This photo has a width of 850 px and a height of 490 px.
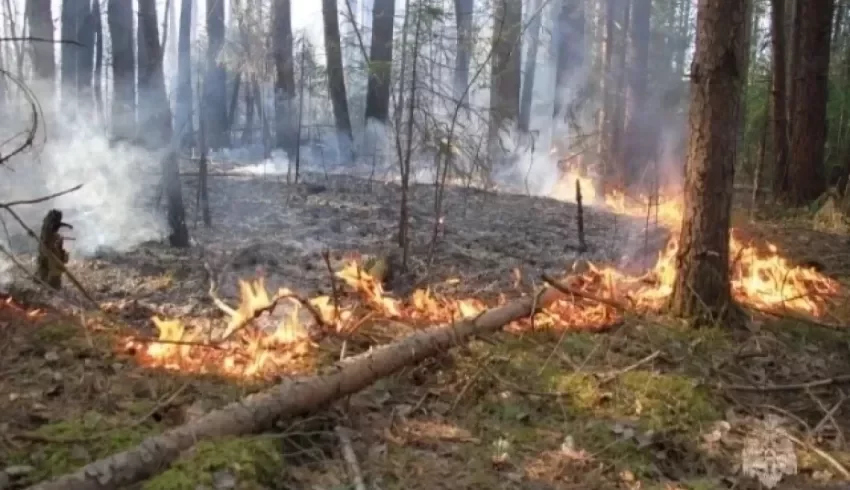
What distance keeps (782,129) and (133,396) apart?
35.8 ft

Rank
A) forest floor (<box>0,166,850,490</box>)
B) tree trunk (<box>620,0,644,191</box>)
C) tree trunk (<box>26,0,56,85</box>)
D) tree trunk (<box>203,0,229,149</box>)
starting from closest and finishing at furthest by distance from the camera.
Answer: forest floor (<box>0,166,850,490</box>)
tree trunk (<box>26,0,56,85</box>)
tree trunk (<box>620,0,644,191</box>)
tree trunk (<box>203,0,229,149</box>)

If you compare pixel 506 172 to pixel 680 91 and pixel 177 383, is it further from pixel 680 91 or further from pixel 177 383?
pixel 177 383

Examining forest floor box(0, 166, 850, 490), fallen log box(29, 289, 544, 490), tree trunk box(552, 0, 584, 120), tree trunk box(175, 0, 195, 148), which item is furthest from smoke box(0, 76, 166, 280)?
tree trunk box(552, 0, 584, 120)

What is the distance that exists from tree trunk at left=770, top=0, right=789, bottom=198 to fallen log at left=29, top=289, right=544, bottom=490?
780cm

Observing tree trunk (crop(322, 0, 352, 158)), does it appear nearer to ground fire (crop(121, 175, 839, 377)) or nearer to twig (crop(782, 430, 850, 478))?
ground fire (crop(121, 175, 839, 377))

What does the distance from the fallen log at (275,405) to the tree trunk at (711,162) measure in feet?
4.49

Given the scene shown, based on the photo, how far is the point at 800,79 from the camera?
39.5 feet

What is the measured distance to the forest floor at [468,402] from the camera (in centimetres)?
360

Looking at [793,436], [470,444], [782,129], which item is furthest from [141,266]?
[782,129]

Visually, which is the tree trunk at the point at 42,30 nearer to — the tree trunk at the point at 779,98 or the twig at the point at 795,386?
the tree trunk at the point at 779,98

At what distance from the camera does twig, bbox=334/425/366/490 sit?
347cm

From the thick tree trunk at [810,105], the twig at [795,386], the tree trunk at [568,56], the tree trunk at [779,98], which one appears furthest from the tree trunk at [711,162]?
the tree trunk at [568,56]

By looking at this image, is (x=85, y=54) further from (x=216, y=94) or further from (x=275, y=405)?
(x=275, y=405)

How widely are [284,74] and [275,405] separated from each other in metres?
15.6
